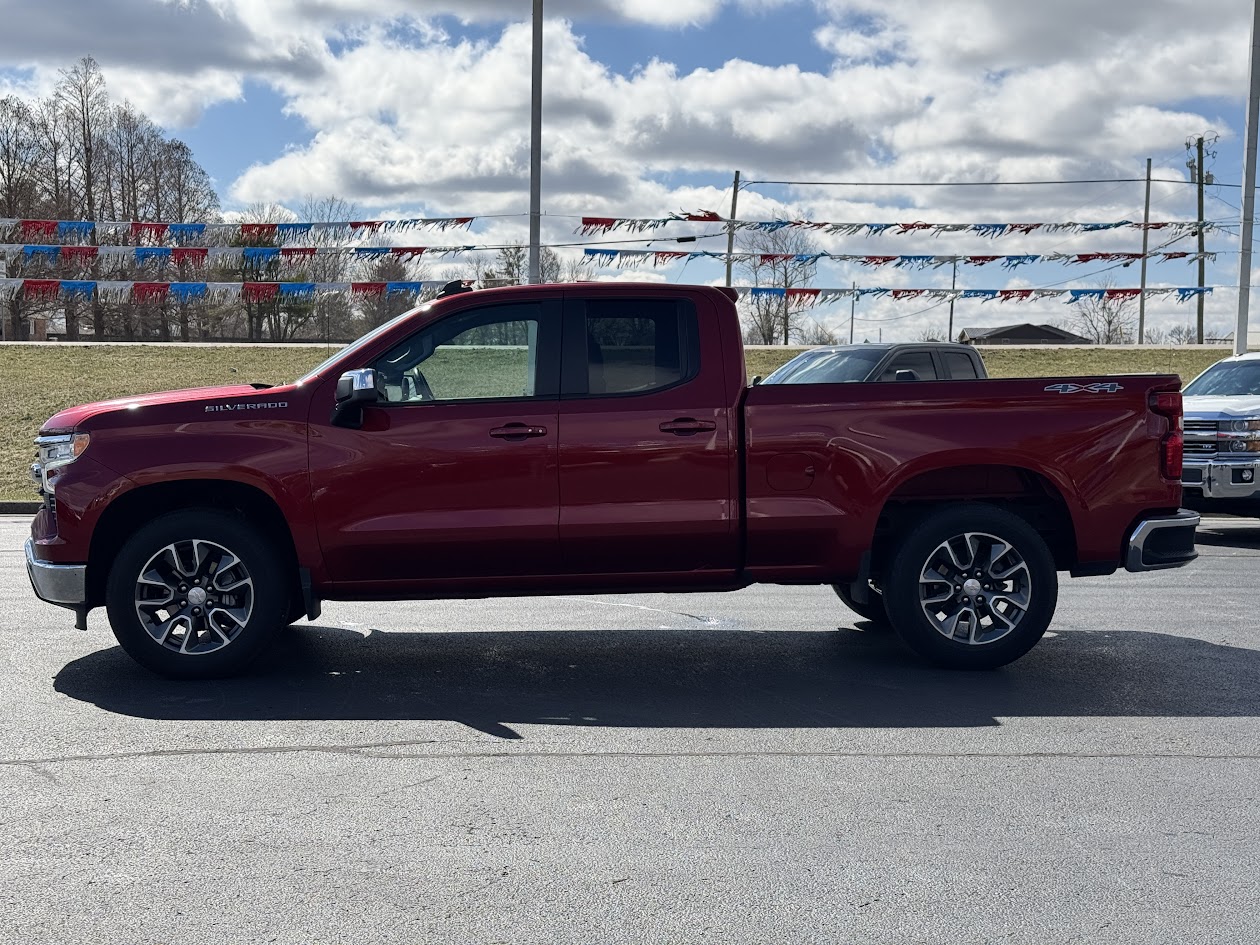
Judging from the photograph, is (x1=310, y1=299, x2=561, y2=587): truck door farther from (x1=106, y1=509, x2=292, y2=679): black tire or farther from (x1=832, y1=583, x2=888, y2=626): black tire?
(x1=832, y1=583, x2=888, y2=626): black tire

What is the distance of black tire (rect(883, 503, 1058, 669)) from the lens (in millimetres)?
6691

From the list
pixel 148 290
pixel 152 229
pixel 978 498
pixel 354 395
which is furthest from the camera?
pixel 148 290

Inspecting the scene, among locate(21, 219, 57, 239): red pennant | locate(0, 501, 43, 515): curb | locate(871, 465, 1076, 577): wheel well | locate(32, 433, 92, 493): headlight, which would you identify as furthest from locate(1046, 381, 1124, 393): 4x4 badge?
locate(21, 219, 57, 239): red pennant

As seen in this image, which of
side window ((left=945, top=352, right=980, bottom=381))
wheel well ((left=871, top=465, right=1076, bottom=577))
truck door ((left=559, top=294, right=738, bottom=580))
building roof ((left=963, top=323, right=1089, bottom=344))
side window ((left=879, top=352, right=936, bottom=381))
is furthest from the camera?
building roof ((left=963, top=323, right=1089, bottom=344))

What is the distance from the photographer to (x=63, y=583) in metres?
6.33

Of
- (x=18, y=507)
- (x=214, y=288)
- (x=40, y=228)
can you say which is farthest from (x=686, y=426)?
(x=40, y=228)

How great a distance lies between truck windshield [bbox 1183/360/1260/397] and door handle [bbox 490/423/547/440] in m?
9.03

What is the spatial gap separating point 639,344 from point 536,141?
49.4ft

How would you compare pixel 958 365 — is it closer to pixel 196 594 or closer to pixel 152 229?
pixel 196 594

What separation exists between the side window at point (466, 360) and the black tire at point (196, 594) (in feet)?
3.48

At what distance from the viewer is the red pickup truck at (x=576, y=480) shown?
249 inches

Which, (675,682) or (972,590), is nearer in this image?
(675,682)

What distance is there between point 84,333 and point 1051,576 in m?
75.4

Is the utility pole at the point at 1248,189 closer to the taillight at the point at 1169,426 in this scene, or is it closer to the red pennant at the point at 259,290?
the taillight at the point at 1169,426
